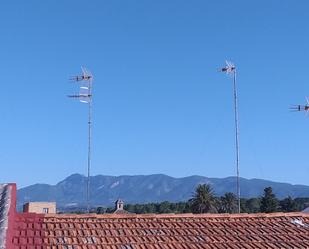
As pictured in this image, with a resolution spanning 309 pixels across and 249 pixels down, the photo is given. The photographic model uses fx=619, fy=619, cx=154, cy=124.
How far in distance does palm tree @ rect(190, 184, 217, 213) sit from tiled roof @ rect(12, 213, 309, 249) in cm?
6154

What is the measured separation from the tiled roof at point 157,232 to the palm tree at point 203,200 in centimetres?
6154

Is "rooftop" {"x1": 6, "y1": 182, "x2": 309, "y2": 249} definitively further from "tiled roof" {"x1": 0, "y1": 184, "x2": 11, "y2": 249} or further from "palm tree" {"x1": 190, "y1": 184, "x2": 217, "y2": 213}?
"palm tree" {"x1": 190, "y1": 184, "x2": 217, "y2": 213}

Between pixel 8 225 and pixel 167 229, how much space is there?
3.37m

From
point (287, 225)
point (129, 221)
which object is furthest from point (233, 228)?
point (129, 221)

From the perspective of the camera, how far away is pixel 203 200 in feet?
247

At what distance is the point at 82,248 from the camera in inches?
452

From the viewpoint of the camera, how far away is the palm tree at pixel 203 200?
247 feet

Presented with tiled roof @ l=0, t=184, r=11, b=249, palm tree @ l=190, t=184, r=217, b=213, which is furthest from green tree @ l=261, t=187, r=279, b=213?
tiled roof @ l=0, t=184, r=11, b=249

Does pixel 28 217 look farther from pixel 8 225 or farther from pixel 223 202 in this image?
pixel 223 202

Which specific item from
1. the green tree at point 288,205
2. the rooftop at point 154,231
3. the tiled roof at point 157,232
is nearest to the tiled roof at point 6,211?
the rooftop at point 154,231

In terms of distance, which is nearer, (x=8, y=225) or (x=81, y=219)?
(x=8, y=225)

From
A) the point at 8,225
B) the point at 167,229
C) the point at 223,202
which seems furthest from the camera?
the point at 223,202

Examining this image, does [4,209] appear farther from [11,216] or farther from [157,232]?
[157,232]

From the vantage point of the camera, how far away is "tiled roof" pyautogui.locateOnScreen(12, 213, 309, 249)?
38.8 feet
